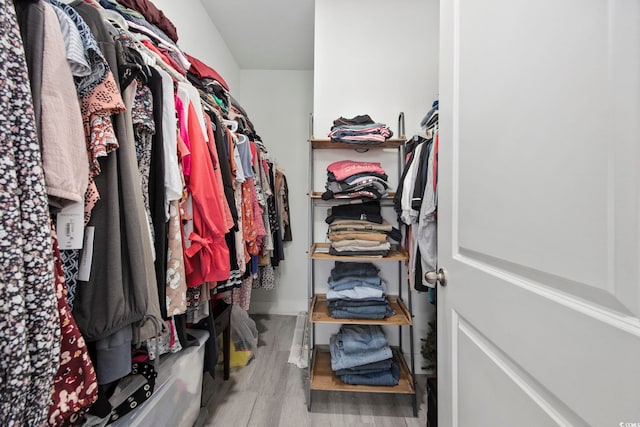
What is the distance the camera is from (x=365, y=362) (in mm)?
1448

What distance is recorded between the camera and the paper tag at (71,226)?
51 centimetres

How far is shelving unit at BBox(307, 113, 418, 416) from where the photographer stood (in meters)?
1.42

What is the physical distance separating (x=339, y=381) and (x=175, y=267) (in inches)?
48.0

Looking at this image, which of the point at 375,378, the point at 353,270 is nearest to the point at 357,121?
the point at 353,270

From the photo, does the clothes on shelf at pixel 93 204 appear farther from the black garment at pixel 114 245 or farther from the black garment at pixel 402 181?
the black garment at pixel 402 181

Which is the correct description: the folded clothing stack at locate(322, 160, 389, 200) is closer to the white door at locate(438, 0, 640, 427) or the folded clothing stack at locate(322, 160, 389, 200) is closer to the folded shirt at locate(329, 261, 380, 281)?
the folded shirt at locate(329, 261, 380, 281)

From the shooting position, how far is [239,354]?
1859mm

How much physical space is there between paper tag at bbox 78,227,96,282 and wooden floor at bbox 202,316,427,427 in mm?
1240

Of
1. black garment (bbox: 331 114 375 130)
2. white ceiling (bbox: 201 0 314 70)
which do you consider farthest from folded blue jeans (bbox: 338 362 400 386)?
white ceiling (bbox: 201 0 314 70)

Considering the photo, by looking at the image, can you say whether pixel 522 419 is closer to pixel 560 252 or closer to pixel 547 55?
pixel 560 252

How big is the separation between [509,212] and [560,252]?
133mm

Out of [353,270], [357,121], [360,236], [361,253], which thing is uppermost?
[357,121]

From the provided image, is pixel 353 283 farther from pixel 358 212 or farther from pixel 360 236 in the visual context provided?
pixel 358 212

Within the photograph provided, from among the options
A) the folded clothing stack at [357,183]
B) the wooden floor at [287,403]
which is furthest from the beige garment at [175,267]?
the wooden floor at [287,403]
